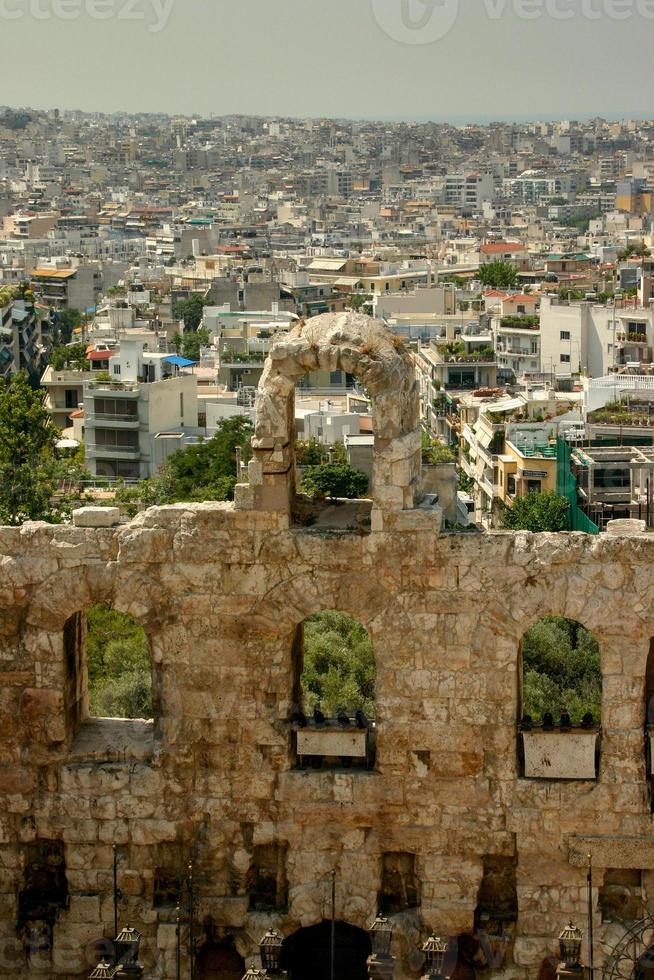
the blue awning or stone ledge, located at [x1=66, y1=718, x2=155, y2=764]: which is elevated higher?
stone ledge, located at [x1=66, y1=718, x2=155, y2=764]

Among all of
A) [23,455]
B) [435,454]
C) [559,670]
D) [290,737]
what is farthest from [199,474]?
[290,737]

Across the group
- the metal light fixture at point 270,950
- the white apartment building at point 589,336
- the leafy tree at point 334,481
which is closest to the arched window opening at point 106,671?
the metal light fixture at point 270,950

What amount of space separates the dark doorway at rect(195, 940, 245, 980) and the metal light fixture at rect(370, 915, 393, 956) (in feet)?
5.17

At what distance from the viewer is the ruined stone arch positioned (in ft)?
50.6

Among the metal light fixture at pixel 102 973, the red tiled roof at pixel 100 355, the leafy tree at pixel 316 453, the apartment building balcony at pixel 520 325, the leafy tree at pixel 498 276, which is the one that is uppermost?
the leafy tree at pixel 498 276

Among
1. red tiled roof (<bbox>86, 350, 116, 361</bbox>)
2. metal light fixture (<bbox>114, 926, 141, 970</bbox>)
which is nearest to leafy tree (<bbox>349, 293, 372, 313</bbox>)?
red tiled roof (<bbox>86, 350, 116, 361</bbox>)

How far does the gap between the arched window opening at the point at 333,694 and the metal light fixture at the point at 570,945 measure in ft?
6.76

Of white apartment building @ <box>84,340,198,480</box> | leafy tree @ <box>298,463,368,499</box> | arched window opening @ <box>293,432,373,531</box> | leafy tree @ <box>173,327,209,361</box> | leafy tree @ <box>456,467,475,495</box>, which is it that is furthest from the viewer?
leafy tree @ <box>173,327,209,361</box>

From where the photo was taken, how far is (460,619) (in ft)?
50.9

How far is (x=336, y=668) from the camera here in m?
26.8

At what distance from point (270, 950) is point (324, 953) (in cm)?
171

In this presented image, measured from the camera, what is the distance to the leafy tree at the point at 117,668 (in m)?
23.5

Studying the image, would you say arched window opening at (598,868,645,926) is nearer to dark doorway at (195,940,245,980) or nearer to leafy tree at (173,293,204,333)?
dark doorway at (195,940,245,980)

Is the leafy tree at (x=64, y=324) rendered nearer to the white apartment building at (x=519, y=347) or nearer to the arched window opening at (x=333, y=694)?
the white apartment building at (x=519, y=347)
